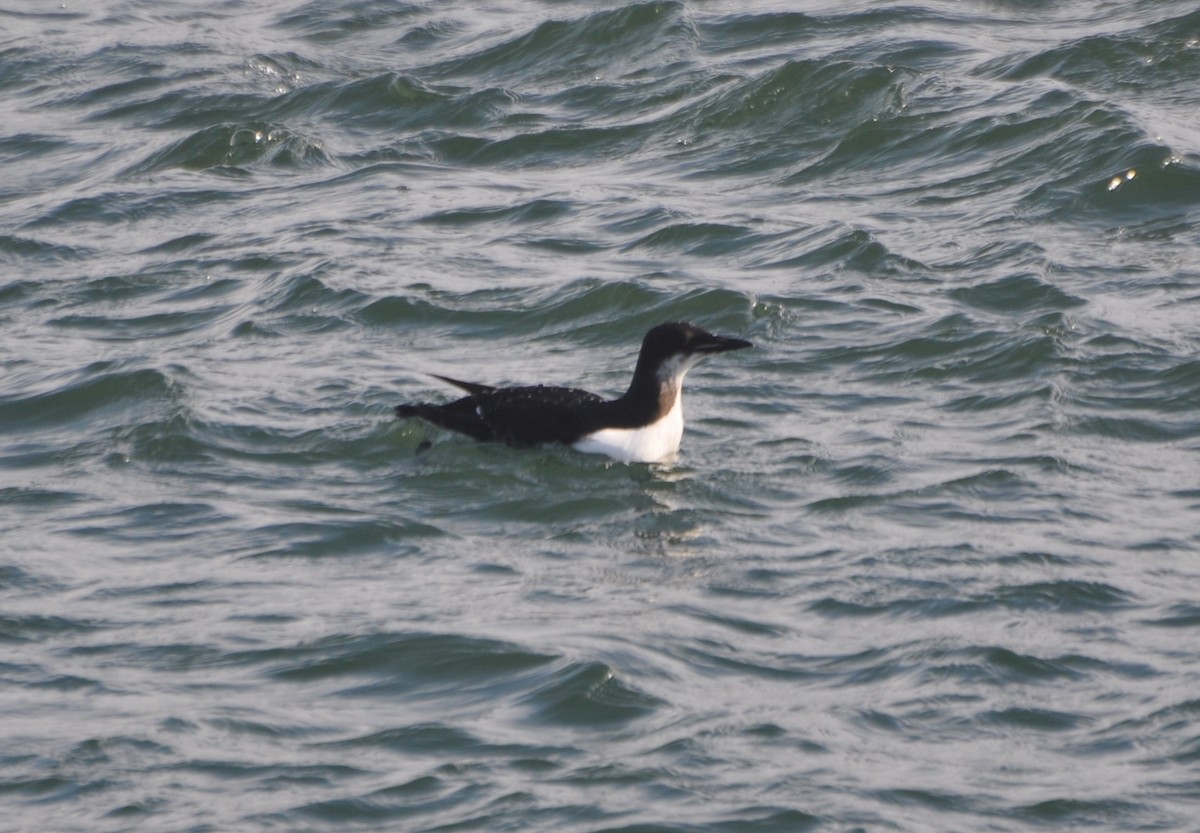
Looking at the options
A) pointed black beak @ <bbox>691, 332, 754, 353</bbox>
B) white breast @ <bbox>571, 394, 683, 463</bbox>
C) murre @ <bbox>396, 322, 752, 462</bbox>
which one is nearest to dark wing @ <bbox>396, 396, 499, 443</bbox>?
murre @ <bbox>396, 322, 752, 462</bbox>

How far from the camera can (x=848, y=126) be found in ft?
51.1

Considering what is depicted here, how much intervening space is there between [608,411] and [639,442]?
27cm

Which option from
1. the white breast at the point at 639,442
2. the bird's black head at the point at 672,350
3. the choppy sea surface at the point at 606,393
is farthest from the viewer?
the bird's black head at the point at 672,350

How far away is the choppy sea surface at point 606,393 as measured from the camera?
24.3 feet

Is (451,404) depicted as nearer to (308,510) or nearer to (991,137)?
(308,510)

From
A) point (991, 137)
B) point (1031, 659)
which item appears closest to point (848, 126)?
point (991, 137)

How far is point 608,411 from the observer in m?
10.8

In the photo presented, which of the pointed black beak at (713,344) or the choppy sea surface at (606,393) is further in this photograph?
the pointed black beak at (713,344)

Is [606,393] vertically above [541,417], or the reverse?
[541,417]

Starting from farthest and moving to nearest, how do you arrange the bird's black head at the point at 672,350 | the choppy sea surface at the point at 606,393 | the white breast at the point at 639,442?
the bird's black head at the point at 672,350
the white breast at the point at 639,442
the choppy sea surface at the point at 606,393

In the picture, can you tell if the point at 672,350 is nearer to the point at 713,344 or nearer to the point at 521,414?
the point at 713,344

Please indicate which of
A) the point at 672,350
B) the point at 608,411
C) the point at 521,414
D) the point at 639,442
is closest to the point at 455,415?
the point at 521,414

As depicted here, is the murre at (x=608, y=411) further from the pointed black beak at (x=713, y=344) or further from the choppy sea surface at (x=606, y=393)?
the choppy sea surface at (x=606, y=393)

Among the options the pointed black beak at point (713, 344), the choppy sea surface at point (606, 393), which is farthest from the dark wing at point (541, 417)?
the pointed black beak at point (713, 344)
